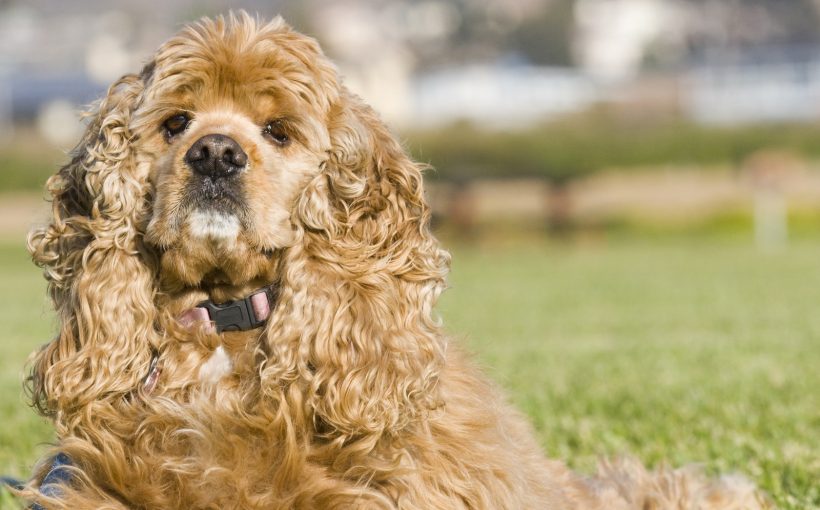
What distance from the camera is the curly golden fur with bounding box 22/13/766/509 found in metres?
3.92

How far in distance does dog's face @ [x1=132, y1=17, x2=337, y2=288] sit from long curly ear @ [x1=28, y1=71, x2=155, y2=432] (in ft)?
0.29

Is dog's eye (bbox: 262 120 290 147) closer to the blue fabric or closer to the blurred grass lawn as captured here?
the blurred grass lawn

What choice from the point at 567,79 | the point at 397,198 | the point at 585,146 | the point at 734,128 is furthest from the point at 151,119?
the point at 567,79

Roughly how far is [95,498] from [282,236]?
1.05 meters

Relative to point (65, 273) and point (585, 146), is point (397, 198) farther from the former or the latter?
point (585, 146)

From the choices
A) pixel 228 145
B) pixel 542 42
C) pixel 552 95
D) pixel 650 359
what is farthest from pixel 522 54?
pixel 228 145

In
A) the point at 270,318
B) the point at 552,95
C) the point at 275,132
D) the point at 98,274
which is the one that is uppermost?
the point at 552,95

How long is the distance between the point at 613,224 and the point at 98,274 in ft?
116

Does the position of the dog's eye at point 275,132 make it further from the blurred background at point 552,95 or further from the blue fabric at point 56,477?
the blue fabric at point 56,477

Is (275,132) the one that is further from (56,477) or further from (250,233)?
(56,477)

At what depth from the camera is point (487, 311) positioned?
17172mm

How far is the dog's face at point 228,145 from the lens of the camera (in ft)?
13.1

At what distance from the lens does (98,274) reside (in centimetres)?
416

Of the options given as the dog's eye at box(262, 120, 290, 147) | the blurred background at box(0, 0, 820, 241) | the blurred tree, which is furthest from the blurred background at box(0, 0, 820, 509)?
the dog's eye at box(262, 120, 290, 147)
